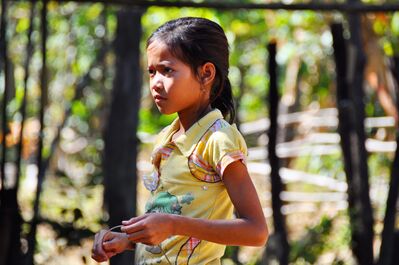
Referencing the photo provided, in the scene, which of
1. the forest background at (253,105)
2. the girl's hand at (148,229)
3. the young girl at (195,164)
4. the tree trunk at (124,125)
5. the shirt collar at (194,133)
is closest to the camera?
the girl's hand at (148,229)

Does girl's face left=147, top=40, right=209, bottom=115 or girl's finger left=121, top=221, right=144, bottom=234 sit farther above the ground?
girl's face left=147, top=40, right=209, bottom=115

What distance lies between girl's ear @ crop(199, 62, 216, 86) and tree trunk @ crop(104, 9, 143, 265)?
89.1 inches

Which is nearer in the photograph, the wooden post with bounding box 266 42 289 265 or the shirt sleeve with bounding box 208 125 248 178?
the shirt sleeve with bounding box 208 125 248 178

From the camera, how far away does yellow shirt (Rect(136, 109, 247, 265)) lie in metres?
2.07

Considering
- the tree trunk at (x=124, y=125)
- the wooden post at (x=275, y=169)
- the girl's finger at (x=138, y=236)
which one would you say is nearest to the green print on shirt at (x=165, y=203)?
the girl's finger at (x=138, y=236)

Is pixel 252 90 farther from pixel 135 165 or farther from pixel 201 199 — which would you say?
pixel 201 199

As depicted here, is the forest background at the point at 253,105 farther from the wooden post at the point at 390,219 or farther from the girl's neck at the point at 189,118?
the girl's neck at the point at 189,118

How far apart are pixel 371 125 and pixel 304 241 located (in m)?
2.99

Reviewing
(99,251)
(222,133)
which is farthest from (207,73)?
(99,251)

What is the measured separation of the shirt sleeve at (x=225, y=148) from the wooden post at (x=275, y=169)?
7.88 feet

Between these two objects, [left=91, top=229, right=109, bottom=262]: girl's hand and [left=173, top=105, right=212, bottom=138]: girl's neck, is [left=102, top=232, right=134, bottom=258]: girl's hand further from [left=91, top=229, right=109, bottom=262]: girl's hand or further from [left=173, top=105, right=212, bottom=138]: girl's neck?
[left=173, top=105, right=212, bottom=138]: girl's neck

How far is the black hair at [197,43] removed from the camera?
84.1 inches

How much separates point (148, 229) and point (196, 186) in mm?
262

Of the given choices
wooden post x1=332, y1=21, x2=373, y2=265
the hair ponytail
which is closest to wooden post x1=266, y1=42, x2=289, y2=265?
wooden post x1=332, y1=21, x2=373, y2=265
